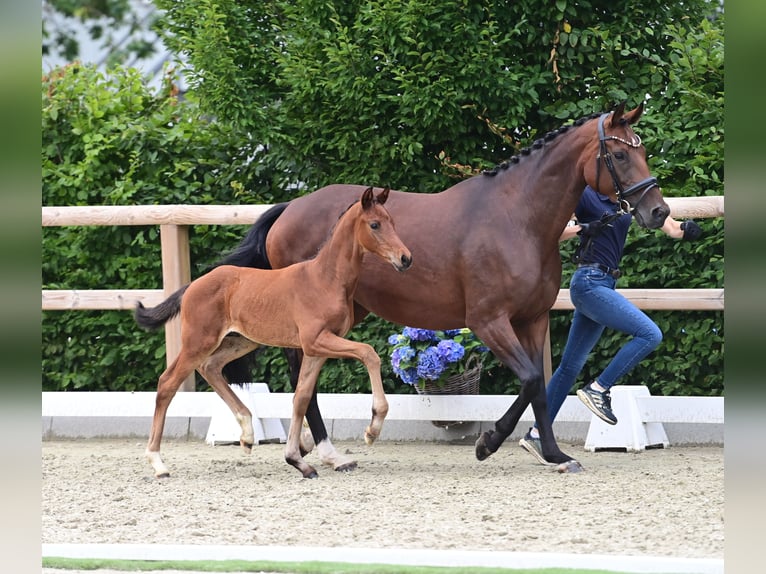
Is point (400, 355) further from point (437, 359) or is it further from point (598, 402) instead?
point (598, 402)

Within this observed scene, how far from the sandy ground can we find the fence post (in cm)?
88

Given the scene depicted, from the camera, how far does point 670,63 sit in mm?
7387

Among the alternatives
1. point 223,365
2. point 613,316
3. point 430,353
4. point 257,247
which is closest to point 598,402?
point 613,316

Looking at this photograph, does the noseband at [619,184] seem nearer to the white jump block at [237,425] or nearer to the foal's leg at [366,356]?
the foal's leg at [366,356]

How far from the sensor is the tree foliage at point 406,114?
6875mm

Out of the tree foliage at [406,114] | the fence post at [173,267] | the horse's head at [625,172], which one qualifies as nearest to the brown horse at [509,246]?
the horse's head at [625,172]

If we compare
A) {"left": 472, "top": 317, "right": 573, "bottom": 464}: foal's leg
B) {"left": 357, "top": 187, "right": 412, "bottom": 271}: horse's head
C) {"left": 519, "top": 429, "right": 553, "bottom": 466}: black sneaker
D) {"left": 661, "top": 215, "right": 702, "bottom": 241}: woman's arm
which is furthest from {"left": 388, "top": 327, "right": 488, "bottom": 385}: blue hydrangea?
{"left": 661, "top": 215, "right": 702, "bottom": 241}: woman's arm

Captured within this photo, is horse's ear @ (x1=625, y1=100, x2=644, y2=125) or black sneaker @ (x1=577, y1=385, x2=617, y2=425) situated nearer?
horse's ear @ (x1=625, y1=100, x2=644, y2=125)

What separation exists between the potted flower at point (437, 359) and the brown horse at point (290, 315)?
1240 millimetres

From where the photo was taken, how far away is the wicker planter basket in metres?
6.94

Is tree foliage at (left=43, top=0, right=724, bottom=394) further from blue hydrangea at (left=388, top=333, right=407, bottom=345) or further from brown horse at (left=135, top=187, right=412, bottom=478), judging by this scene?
brown horse at (left=135, top=187, right=412, bottom=478)

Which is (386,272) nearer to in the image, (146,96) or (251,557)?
(251,557)

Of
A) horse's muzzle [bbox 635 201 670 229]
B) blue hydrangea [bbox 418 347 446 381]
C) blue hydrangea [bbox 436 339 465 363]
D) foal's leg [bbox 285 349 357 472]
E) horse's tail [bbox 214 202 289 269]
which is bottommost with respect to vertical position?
foal's leg [bbox 285 349 357 472]

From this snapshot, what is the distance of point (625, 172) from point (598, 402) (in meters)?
1.34
